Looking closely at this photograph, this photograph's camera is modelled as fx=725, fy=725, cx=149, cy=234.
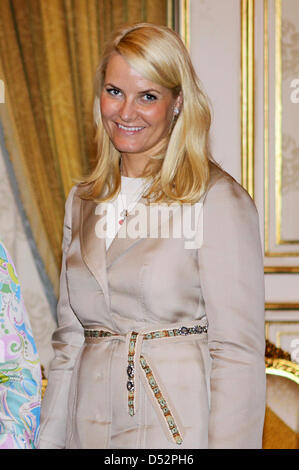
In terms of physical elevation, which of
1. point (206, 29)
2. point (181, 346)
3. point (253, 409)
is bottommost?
point (253, 409)

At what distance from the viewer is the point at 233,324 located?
1.65 m

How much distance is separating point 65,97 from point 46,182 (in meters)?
0.45

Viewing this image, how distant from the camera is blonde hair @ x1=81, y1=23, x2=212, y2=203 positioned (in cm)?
174

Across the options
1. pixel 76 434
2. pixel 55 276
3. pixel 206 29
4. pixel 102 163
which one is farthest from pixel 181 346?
pixel 206 29

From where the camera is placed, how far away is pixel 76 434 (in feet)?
5.80

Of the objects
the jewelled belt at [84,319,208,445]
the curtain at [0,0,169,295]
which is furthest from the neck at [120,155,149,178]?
the curtain at [0,0,169,295]

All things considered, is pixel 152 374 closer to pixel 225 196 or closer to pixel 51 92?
pixel 225 196

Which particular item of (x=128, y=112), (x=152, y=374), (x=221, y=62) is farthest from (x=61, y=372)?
(x=221, y=62)

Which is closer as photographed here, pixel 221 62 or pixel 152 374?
pixel 152 374

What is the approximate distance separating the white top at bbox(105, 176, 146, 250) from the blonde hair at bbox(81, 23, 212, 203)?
0.02 m

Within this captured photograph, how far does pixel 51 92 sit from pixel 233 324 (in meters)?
2.39

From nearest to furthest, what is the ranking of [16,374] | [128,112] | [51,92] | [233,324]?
[16,374]
[233,324]
[128,112]
[51,92]
